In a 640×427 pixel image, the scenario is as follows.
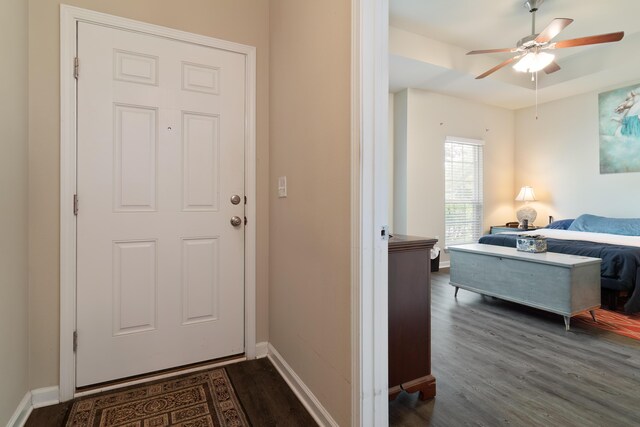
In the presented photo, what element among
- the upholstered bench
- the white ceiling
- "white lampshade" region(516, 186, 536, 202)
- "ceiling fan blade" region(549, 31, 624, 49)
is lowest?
the upholstered bench

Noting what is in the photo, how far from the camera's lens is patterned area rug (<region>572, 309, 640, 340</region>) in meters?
2.57

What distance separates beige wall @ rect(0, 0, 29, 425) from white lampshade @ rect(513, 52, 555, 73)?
396 cm

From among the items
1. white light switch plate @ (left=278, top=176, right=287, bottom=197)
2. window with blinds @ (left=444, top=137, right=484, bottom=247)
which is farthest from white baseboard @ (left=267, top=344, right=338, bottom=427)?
window with blinds @ (left=444, top=137, right=484, bottom=247)

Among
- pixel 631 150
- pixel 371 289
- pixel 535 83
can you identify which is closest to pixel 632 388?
pixel 371 289

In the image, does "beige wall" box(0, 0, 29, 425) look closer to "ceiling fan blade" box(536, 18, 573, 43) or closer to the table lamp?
"ceiling fan blade" box(536, 18, 573, 43)

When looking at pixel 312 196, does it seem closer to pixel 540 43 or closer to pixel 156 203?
pixel 156 203

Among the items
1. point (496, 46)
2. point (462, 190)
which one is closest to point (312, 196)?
point (496, 46)

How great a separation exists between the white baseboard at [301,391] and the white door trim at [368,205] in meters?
0.25

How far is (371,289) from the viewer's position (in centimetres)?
123

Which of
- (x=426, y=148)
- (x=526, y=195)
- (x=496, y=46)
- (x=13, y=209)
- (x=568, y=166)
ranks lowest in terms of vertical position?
(x=13, y=209)

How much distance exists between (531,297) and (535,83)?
354 centimetres

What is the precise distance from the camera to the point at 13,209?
4.66 ft

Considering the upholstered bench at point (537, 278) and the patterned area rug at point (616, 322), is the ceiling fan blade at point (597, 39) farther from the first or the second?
the patterned area rug at point (616, 322)

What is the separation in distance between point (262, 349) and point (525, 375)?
1657 millimetres
